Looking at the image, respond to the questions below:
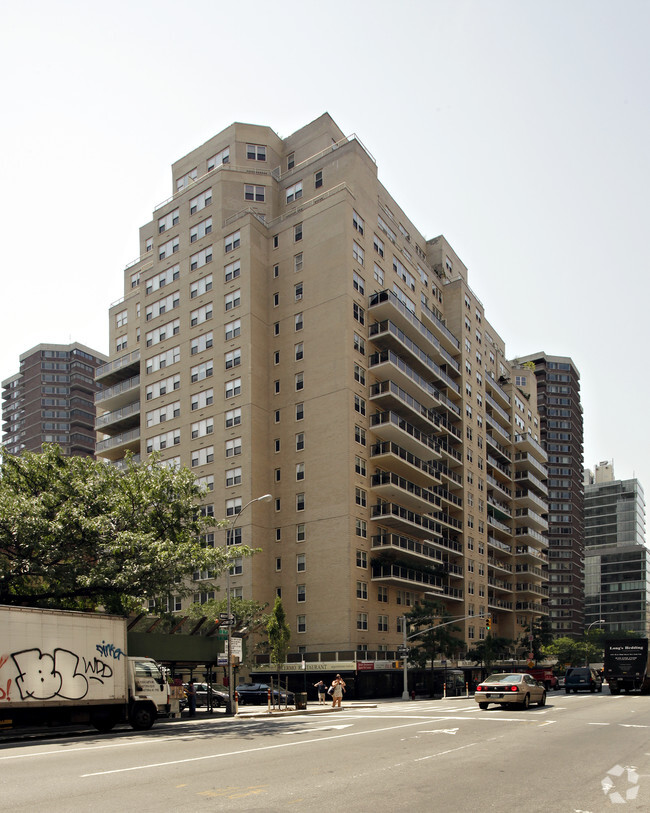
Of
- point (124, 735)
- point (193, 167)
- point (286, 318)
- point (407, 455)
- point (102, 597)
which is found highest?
point (193, 167)

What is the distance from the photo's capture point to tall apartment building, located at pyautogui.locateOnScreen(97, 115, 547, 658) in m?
61.4

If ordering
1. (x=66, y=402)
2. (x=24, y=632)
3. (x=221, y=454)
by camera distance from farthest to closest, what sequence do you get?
(x=66, y=402)
(x=221, y=454)
(x=24, y=632)

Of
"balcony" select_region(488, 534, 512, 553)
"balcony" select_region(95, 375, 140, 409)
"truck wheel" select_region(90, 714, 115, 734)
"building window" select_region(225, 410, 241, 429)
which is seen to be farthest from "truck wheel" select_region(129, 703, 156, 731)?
"balcony" select_region(488, 534, 512, 553)

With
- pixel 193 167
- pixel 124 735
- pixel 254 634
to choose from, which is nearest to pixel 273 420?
pixel 254 634

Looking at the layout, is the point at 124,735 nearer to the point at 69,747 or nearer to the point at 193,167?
the point at 69,747

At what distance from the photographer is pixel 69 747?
19.5 metres

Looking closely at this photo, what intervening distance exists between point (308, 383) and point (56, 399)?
113 metres

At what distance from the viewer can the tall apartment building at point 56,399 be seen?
525 feet

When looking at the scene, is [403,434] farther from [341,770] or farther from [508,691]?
[341,770]

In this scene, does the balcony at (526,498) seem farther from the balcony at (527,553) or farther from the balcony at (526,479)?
the balcony at (527,553)

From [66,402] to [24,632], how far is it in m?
148

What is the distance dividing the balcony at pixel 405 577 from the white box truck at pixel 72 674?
3632cm

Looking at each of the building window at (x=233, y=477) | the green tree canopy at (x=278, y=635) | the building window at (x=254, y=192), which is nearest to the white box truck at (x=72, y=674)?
the green tree canopy at (x=278, y=635)

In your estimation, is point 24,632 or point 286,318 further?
point 286,318
